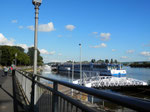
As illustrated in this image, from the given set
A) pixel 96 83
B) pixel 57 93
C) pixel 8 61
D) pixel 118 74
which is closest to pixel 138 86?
pixel 96 83

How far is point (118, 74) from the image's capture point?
185 feet

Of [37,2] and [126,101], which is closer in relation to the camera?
[126,101]

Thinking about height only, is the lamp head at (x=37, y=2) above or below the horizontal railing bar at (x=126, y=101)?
above

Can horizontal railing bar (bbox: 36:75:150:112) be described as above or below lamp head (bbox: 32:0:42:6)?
below

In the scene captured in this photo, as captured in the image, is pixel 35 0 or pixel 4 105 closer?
pixel 4 105

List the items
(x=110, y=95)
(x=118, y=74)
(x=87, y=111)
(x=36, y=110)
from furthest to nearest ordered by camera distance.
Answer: (x=118, y=74) → (x=36, y=110) → (x=87, y=111) → (x=110, y=95)

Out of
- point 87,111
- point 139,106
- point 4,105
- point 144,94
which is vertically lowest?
point 144,94

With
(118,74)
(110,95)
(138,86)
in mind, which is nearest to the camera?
(110,95)

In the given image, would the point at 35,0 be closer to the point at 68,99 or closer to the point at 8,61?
the point at 68,99

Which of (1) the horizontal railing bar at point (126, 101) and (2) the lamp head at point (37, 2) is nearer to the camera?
(1) the horizontal railing bar at point (126, 101)

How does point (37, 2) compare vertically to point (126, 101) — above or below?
above

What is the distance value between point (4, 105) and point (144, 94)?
32435 mm

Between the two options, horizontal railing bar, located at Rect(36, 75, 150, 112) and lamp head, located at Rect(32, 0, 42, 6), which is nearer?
horizontal railing bar, located at Rect(36, 75, 150, 112)

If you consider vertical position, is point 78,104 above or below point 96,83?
above
